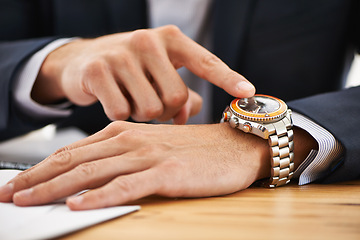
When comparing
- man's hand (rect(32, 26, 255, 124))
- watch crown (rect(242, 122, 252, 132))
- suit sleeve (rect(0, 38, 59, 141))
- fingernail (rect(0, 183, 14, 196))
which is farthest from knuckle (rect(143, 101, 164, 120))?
suit sleeve (rect(0, 38, 59, 141))

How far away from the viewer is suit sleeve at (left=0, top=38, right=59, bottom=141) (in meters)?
1.01

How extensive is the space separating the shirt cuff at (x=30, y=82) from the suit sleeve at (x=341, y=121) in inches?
29.0

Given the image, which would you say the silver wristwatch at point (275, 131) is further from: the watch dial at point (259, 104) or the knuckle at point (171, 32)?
the knuckle at point (171, 32)

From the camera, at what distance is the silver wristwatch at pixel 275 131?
1.96ft

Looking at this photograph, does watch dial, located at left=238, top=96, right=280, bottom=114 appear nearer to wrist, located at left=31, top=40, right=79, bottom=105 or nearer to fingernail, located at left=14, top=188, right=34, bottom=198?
fingernail, located at left=14, top=188, right=34, bottom=198

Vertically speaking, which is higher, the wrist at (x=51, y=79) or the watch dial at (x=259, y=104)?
the watch dial at (x=259, y=104)

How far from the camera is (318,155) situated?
0.62 m

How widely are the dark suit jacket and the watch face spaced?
0.49 m

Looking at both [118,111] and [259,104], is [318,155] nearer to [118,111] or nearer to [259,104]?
[259,104]

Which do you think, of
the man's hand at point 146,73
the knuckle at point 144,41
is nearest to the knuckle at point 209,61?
the man's hand at point 146,73

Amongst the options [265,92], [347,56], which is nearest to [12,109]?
[265,92]

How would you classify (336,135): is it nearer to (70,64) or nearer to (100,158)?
(100,158)

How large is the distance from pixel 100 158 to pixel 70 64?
1.49ft

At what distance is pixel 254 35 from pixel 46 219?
102 cm
